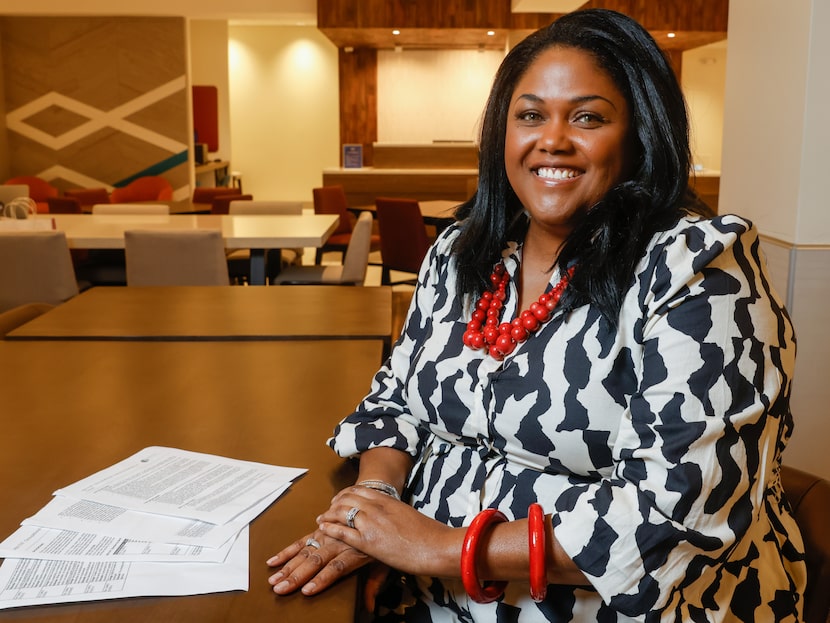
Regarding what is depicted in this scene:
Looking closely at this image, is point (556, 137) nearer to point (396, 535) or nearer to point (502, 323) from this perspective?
point (502, 323)

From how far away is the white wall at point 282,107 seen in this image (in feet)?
43.5

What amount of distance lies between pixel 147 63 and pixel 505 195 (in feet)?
32.9

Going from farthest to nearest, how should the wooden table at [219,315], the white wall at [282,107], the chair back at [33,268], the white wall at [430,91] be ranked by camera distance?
the white wall at [282,107], the white wall at [430,91], the chair back at [33,268], the wooden table at [219,315]

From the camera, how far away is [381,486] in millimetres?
1361

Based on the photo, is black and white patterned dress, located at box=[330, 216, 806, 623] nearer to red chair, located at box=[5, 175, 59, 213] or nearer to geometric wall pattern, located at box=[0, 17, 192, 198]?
red chair, located at box=[5, 175, 59, 213]

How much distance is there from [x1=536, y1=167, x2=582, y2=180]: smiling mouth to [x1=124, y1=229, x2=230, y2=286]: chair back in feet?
10.3

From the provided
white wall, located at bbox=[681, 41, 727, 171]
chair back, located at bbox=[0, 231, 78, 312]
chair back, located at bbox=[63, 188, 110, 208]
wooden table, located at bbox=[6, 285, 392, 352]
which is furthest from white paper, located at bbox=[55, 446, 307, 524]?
white wall, located at bbox=[681, 41, 727, 171]

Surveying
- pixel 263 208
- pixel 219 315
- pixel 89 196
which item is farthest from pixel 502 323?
pixel 89 196

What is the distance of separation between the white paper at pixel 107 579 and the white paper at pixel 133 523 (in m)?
0.06

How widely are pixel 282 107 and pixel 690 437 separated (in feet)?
42.6

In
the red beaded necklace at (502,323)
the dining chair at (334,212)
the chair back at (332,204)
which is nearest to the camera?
the red beaded necklace at (502,323)

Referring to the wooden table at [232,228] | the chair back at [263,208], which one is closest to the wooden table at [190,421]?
the wooden table at [232,228]

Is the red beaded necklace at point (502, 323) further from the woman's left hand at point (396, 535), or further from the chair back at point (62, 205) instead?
the chair back at point (62, 205)

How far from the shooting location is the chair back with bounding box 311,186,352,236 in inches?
299
